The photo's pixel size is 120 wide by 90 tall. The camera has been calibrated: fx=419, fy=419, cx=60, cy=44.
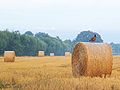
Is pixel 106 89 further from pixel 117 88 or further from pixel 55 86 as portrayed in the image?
pixel 55 86

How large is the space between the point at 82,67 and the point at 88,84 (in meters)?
4.06

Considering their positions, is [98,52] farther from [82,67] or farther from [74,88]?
[74,88]

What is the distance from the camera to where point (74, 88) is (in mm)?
11273

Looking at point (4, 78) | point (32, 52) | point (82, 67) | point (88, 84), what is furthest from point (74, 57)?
point (32, 52)

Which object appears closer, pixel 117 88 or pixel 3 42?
pixel 117 88

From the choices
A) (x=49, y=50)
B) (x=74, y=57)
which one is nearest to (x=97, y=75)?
(x=74, y=57)

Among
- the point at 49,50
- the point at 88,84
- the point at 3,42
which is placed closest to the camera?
the point at 88,84

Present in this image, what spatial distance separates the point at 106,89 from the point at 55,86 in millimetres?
1415

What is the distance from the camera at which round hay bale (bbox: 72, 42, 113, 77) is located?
15609 mm

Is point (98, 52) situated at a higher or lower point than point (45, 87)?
higher

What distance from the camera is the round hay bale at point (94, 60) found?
51.2 feet

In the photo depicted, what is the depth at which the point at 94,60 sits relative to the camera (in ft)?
51.4

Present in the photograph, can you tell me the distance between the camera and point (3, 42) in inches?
2724

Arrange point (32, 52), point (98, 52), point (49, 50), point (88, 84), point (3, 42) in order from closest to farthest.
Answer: point (88, 84)
point (98, 52)
point (3, 42)
point (32, 52)
point (49, 50)
